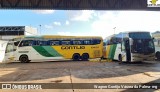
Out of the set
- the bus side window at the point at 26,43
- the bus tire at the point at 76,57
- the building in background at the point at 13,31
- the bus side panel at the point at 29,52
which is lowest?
the bus tire at the point at 76,57

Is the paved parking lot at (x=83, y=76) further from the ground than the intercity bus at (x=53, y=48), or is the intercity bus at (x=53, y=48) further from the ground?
the intercity bus at (x=53, y=48)

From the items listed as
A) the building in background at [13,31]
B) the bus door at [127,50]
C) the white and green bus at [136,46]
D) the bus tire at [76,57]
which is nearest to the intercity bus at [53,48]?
the bus tire at [76,57]

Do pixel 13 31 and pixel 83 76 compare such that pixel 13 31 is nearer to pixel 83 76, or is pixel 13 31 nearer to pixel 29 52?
pixel 29 52

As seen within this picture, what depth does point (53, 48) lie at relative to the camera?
3106 centimetres

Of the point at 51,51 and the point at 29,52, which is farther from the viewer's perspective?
the point at 51,51

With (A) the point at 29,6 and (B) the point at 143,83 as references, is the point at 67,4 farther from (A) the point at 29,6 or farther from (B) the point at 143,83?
(B) the point at 143,83

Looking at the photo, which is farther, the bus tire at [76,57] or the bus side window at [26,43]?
the bus tire at [76,57]

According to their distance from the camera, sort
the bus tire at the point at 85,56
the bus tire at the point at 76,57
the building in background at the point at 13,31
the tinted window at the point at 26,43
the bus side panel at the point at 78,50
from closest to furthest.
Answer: the tinted window at the point at 26,43 < the bus side panel at the point at 78,50 < the bus tire at the point at 76,57 < the bus tire at the point at 85,56 < the building in background at the point at 13,31

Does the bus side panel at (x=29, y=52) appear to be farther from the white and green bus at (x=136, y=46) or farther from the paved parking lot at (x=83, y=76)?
the paved parking lot at (x=83, y=76)

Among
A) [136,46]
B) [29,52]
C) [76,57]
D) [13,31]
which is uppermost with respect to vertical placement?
[13,31]

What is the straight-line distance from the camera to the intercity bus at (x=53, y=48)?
29.8 meters

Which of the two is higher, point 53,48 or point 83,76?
point 53,48

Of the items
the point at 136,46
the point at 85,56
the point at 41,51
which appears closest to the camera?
the point at 136,46

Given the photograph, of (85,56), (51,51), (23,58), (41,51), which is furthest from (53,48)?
(85,56)
